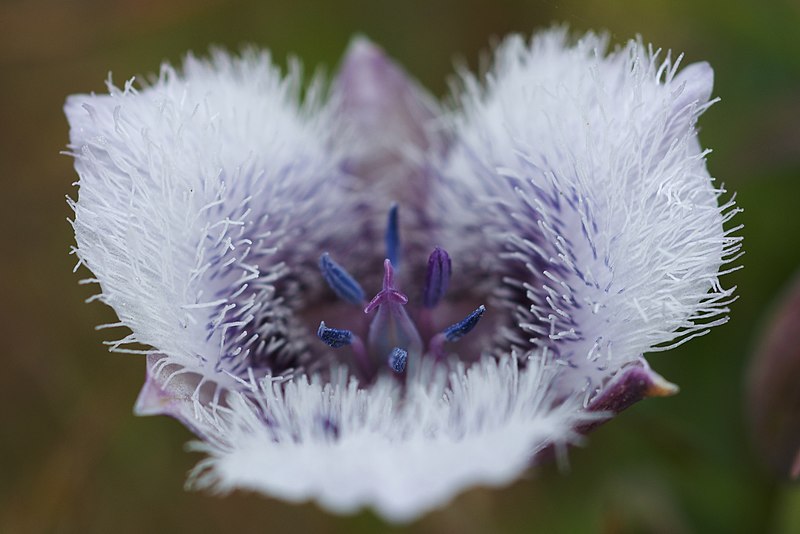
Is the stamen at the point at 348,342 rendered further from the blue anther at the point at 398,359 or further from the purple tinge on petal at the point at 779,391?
the purple tinge on petal at the point at 779,391

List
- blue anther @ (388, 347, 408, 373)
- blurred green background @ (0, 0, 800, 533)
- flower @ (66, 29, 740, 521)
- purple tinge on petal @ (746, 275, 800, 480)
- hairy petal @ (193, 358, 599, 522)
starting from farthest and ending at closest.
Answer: blurred green background @ (0, 0, 800, 533)
purple tinge on petal @ (746, 275, 800, 480)
blue anther @ (388, 347, 408, 373)
flower @ (66, 29, 740, 521)
hairy petal @ (193, 358, 599, 522)

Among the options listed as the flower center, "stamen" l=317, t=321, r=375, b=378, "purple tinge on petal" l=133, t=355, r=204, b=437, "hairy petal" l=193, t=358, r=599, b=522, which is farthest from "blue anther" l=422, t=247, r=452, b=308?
"purple tinge on petal" l=133, t=355, r=204, b=437

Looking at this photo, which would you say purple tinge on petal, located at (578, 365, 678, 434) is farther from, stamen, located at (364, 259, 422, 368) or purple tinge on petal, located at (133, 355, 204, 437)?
purple tinge on petal, located at (133, 355, 204, 437)

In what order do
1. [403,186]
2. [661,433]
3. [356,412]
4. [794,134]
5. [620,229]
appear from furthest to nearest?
1. [794,134]
2. [661,433]
3. [403,186]
4. [620,229]
5. [356,412]

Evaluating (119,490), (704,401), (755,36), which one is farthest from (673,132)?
(119,490)

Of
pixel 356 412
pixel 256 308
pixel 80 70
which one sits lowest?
pixel 356 412

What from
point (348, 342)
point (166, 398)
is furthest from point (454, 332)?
point (166, 398)

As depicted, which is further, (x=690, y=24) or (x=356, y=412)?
(x=690, y=24)

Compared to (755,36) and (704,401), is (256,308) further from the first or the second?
(755,36)

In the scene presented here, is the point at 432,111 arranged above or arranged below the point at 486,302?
above
